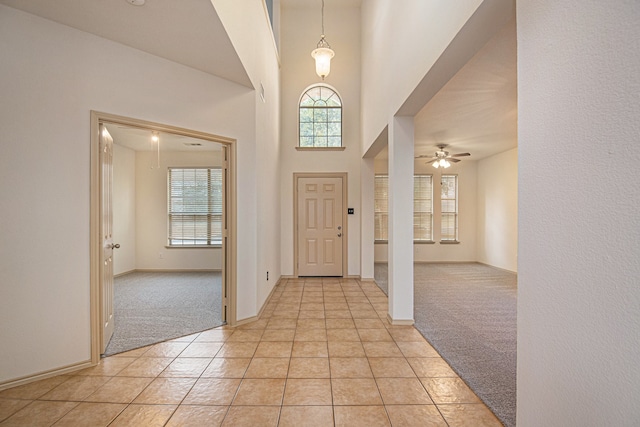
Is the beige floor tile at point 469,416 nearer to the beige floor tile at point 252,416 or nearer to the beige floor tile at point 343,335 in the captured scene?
the beige floor tile at point 252,416

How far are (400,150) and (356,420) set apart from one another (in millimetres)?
2665

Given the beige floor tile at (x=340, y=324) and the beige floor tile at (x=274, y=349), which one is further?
the beige floor tile at (x=340, y=324)

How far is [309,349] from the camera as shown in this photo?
2967mm

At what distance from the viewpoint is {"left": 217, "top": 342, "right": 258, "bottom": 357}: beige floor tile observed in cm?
286

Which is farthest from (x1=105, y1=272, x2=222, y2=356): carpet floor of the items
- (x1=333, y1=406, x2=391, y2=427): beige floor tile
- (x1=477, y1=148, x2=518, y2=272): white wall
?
(x1=477, y1=148, x2=518, y2=272): white wall

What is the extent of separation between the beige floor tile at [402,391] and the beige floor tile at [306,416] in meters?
0.43

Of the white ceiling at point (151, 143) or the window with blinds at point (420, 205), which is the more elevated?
the white ceiling at point (151, 143)

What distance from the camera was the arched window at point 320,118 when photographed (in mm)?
6312

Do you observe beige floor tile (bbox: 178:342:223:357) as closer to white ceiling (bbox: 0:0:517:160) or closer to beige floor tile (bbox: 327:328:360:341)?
beige floor tile (bbox: 327:328:360:341)

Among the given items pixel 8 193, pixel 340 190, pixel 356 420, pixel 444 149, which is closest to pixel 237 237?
pixel 8 193

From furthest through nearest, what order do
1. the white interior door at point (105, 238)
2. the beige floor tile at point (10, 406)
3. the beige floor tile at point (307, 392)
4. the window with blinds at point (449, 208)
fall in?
the window with blinds at point (449, 208)
the white interior door at point (105, 238)
the beige floor tile at point (307, 392)
the beige floor tile at point (10, 406)

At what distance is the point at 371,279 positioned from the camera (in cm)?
600

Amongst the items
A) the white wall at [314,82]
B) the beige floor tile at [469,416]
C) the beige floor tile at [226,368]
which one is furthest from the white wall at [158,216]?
the beige floor tile at [469,416]

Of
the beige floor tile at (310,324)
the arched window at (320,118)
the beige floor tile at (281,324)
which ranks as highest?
the arched window at (320,118)
